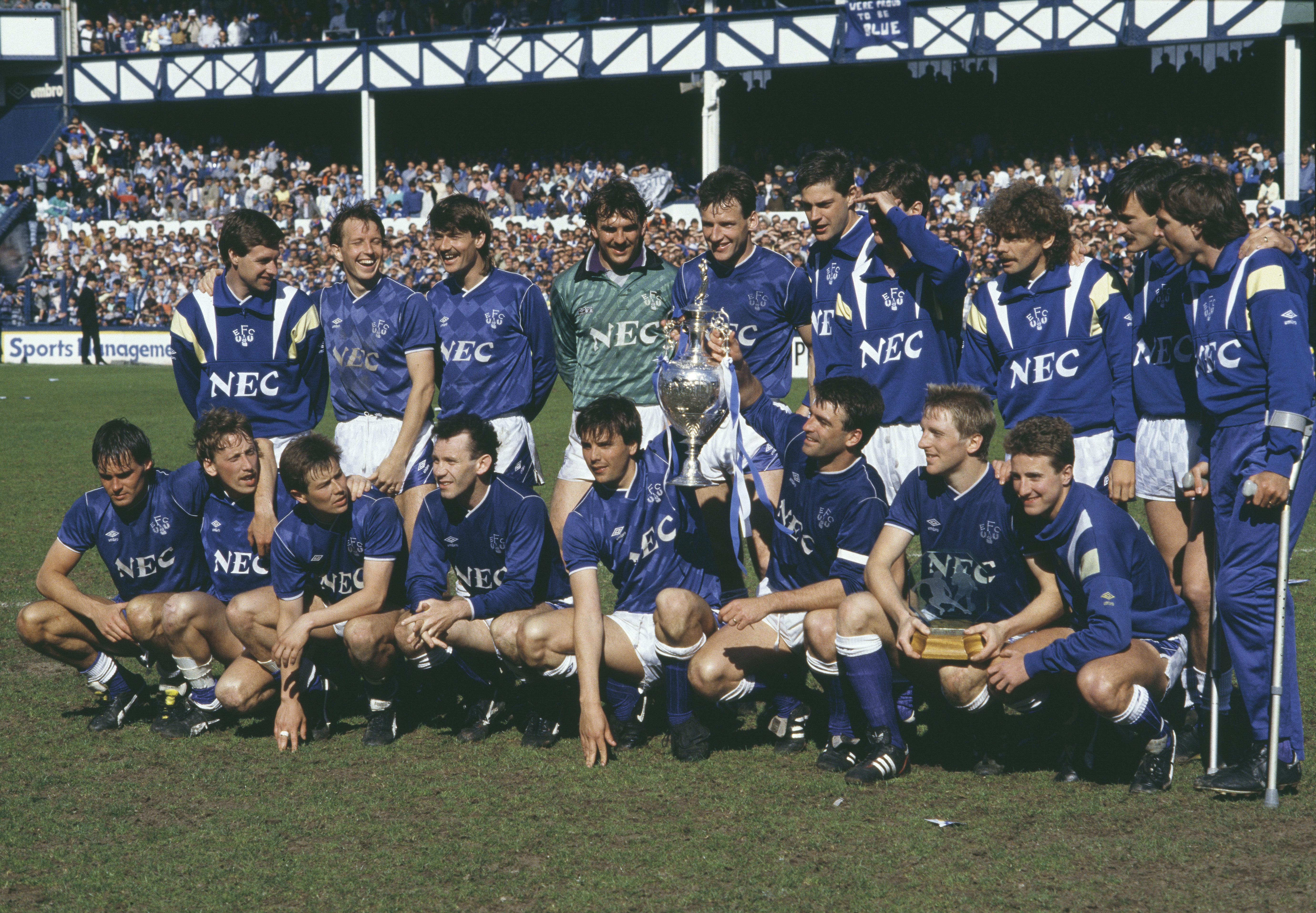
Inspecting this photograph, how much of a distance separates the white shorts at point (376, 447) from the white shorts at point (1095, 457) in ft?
9.91

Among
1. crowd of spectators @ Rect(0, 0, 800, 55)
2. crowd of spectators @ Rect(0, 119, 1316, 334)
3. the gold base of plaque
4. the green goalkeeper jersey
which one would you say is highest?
crowd of spectators @ Rect(0, 0, 800, 55)

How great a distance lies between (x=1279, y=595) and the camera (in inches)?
172

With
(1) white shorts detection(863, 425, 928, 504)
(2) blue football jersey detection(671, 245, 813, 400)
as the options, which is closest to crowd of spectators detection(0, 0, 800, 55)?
(2) blue football jersey detection(671, 245, 813, 400)

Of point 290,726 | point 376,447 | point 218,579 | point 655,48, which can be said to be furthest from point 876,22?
point 290,726

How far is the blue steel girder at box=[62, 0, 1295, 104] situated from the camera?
92.8ft

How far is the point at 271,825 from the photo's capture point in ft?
14.5

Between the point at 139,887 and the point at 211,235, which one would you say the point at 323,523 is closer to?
the point at 139,887

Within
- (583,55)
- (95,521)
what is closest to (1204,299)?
(95,521)

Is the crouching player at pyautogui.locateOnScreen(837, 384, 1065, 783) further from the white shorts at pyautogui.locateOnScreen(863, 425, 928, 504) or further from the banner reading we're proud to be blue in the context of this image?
the banner reading we're proud to be blue

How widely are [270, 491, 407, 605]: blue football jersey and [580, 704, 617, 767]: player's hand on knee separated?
3.91 feet

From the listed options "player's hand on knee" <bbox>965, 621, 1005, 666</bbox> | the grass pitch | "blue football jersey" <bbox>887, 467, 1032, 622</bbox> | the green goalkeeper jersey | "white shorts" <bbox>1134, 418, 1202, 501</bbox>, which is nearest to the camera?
the grass pitch

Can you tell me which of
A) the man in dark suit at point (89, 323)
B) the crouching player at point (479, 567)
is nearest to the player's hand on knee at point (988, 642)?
the crouching player at point (479, 567)

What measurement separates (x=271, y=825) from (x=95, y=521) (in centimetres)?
213

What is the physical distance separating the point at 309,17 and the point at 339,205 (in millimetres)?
7960
